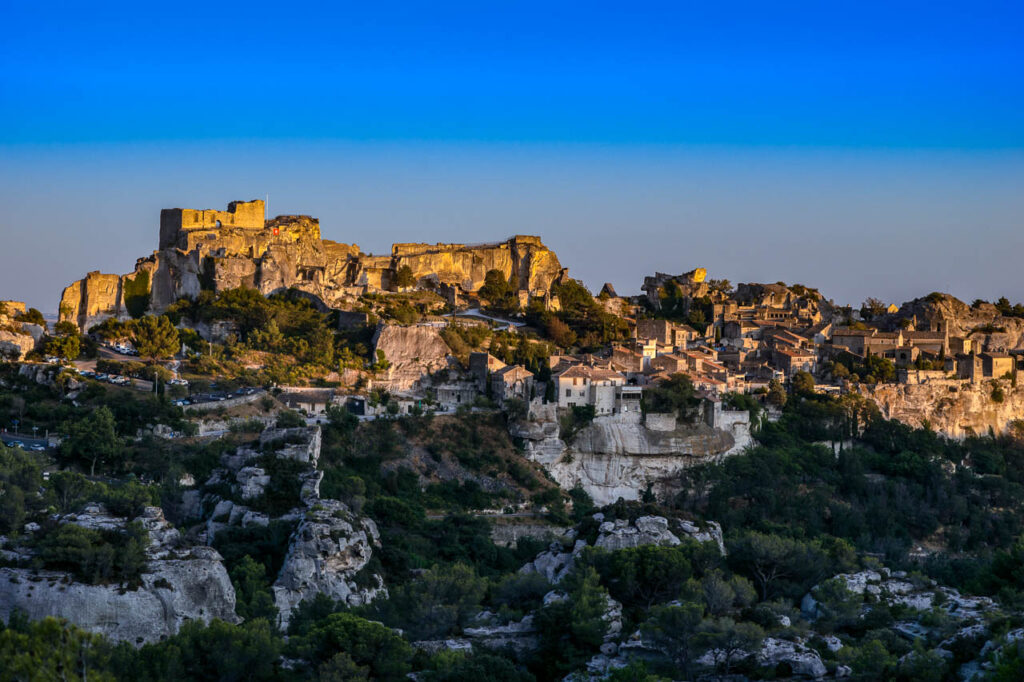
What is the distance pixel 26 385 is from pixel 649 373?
1912 centimetres

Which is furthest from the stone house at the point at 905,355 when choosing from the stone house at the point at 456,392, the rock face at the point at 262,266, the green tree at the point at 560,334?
the stone house at the point at 456,392

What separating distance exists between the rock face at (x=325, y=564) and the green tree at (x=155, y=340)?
16.7 meters

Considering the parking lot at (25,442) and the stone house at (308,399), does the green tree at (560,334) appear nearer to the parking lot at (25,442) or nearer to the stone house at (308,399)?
the stone house at (308,399)

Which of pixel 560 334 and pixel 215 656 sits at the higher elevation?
pixel 560 334

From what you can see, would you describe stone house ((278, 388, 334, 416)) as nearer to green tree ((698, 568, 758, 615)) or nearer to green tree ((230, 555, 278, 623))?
green tree ((230, 555, 278, 623))

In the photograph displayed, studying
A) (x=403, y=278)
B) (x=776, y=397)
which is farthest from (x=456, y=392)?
(x=403, y=278)

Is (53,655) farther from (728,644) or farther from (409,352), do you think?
(409,352)

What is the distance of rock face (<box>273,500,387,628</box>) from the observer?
2698 cm

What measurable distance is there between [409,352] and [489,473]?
6430 mm

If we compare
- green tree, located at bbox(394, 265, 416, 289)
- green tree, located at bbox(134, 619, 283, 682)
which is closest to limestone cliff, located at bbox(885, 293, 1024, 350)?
green tree, located at bbox(394, 265, 416, 289)

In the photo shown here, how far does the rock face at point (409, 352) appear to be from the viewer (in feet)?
146

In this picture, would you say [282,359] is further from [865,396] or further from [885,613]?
[885,613]

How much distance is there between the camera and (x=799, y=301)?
60.5 meters

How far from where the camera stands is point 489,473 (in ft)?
132
